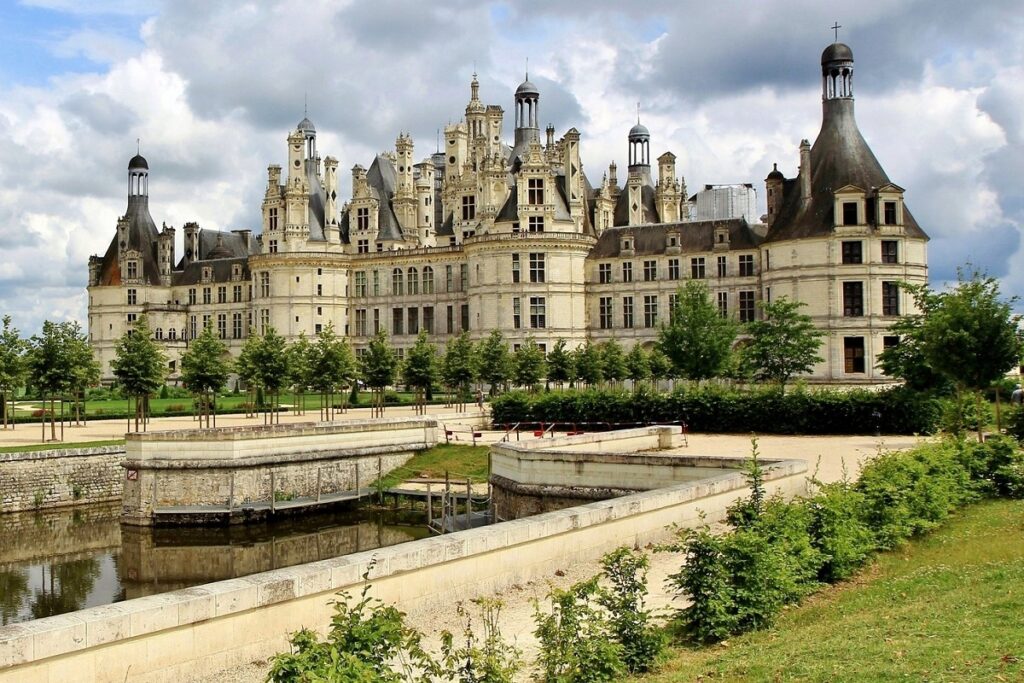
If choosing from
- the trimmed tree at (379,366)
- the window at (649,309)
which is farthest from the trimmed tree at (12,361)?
the window at (649,309)

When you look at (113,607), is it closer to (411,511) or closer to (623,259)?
(411,511)

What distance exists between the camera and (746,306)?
63.2 meters

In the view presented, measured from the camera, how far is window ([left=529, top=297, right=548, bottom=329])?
63844 millimetres

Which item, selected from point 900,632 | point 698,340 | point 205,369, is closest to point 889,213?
point 698,340

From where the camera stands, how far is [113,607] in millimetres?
9242

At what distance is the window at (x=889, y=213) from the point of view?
2228 inches

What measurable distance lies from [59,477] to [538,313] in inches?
1353

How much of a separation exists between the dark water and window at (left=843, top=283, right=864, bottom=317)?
3215cm

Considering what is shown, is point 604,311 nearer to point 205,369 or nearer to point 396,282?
point 396,282

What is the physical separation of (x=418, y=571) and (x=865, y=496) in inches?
289

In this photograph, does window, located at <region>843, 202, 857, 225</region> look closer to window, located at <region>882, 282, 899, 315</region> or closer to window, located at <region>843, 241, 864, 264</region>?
window, located at <region>843, 241, 864, 264</region>

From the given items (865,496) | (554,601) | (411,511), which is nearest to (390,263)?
(411,511)

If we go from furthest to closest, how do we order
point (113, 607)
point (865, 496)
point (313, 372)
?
point (313, 372) → point (865, 496) → point (113, 607)

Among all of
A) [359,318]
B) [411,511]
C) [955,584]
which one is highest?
[359,318]
